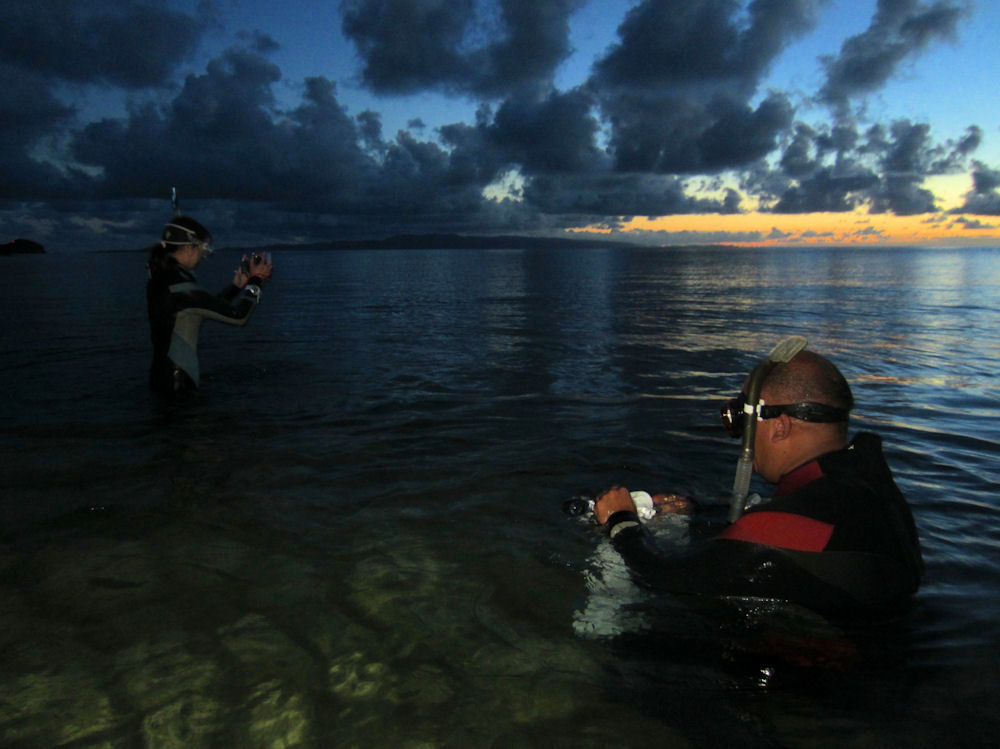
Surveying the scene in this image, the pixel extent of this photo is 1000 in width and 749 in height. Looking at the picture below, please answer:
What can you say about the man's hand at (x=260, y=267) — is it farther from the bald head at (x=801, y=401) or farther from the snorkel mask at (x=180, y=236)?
the bald head at (x=801, y=401)

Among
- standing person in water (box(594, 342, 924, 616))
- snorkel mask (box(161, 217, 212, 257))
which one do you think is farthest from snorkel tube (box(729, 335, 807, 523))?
snorkel mask (box(161, 217, 212, 257))

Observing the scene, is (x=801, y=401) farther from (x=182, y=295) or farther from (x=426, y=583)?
(x=182, y=295)

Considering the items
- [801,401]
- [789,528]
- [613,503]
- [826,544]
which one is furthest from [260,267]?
[826,544]

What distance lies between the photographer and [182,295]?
28.8 ft

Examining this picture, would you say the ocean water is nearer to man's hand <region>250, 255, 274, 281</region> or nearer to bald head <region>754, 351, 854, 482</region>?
bald head <region>754, 351, 854, 482</region>

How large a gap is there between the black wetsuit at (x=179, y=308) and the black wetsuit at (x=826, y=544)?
7.41 m

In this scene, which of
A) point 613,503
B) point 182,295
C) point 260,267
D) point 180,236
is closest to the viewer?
point 613,503

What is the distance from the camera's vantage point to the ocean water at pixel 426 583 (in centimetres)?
323

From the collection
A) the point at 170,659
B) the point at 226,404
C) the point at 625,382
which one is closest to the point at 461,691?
the point at 170,659

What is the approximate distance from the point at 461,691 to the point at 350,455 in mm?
4377

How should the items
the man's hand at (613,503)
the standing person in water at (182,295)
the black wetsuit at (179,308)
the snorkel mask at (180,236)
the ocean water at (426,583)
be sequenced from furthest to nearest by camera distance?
the black wetsuit at (179,308) < the standing person in water at (182,295) < the snorkel mask at (180,236) < the man's hand at (613,503) < the ocean water at (426,583)

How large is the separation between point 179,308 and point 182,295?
Answer: 0.66ft

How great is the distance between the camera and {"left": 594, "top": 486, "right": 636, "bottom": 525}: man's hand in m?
4.34

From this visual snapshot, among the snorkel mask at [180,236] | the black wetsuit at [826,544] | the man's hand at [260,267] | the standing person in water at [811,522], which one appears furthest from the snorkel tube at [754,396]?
the snorkel mask at [180,236]
